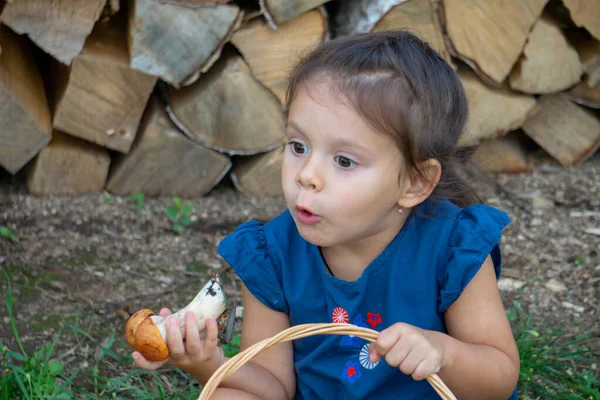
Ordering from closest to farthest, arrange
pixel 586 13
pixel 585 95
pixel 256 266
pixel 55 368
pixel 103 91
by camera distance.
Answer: pixel 256 266 < pixel 55 368 < pixel 103 91 < pixel 586 13 < pixel 585 95

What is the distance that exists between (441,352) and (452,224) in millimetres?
292

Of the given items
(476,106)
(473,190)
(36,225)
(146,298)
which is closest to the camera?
(473,190)

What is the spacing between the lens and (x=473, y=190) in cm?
172

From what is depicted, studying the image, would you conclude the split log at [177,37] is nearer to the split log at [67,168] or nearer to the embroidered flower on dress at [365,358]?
the split log at [67,168]

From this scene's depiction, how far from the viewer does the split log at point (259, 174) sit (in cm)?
281

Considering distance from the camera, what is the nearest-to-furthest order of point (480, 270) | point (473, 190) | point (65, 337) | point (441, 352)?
point (441, 352)
point (480, 270)
point (473, 190)
point (65, 337)

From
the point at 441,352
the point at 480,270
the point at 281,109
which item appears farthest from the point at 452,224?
the point at 281,109

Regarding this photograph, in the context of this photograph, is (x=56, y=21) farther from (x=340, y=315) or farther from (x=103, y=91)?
(x=340, y=315)

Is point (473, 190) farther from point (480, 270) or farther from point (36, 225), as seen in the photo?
point (36, 225)

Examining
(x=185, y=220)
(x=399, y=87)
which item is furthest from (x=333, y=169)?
(x=185, y=220)

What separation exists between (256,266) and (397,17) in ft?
3.94

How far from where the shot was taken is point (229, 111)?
2609mm

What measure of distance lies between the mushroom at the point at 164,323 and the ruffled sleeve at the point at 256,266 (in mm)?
117

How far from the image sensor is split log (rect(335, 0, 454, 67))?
2.51 metres
